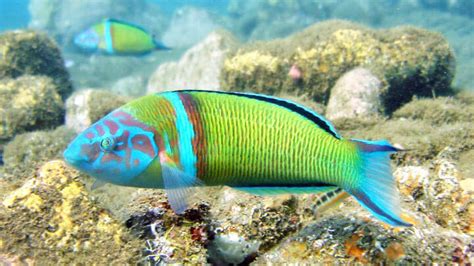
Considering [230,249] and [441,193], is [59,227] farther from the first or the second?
[441,193]

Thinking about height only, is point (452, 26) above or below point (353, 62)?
above

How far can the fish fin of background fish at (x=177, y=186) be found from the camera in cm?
192

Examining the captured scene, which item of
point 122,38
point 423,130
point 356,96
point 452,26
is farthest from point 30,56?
point 452,26

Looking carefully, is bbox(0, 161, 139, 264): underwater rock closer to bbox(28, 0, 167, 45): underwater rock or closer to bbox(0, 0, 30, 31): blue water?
bbox(28, 0, 167, 45): underwater rock

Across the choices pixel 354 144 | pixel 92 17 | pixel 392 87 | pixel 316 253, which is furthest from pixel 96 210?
pixel 92 17

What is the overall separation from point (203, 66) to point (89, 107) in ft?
11.6

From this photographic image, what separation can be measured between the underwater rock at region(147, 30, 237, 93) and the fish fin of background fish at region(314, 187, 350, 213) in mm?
6831

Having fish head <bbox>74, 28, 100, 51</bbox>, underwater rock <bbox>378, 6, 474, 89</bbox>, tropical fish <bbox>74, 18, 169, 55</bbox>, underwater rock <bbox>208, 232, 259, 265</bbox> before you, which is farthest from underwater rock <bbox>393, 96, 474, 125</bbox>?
underwater rock <bbox>378, 6, 474, 89</bbox>

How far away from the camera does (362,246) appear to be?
244 centimetres

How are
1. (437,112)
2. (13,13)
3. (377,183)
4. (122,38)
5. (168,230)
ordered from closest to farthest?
(377,183)
(168,230)
(437,112)
(122,38)
(13,13)

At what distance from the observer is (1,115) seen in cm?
695

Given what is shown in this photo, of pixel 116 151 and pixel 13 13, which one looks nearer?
pixel 116 151

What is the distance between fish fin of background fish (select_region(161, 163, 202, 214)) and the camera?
192cm

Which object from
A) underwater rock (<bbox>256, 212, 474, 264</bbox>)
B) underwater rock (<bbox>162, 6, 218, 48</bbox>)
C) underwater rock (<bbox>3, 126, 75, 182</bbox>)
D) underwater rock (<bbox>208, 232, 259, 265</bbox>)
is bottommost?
underwater rock (<bbox>3, 126, 75, 182</bbox>)
